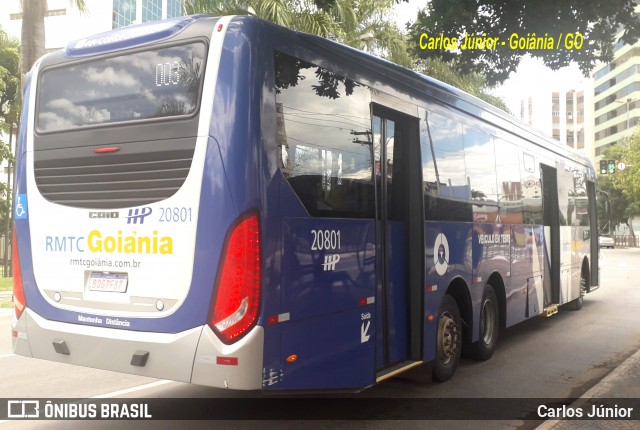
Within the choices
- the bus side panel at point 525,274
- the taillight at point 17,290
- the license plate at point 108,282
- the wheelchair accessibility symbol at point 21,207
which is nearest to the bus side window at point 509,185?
the bus side panel at point 525,274

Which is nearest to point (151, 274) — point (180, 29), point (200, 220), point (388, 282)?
point (200, 220)

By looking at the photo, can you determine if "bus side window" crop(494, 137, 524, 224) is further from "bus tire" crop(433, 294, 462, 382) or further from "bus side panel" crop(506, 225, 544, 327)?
"bus tire" crop(433, 294, 462, 382)

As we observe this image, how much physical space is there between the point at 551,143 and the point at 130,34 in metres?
8.60

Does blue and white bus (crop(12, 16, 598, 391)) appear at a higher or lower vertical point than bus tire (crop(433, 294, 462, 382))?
higher

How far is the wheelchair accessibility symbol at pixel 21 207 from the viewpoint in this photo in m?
5.62

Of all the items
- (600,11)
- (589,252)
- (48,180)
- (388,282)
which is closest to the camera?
(48,180)

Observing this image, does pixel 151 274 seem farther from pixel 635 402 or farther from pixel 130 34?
pixel 635 402

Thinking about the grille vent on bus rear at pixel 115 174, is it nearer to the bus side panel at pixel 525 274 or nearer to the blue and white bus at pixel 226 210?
the blue and white bus at pixel 226 210

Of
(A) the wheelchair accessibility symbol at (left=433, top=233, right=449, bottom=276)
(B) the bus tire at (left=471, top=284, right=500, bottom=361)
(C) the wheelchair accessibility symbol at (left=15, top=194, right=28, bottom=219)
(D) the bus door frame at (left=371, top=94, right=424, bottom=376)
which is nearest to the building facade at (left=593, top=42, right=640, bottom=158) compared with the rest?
(B) the bus tire at (left=471, top=284, right=500, bottom=361)

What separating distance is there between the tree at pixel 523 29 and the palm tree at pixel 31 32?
8.96 m

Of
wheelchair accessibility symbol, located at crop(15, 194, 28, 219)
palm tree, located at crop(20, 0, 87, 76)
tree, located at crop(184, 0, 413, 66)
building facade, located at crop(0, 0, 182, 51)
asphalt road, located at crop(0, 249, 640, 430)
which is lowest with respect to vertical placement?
asphalt road, located at crop(0, 249, 640, 430)

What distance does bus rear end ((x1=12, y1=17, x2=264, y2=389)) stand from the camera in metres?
4.47

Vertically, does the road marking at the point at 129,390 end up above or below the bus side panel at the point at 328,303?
below

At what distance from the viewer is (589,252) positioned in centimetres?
1412
